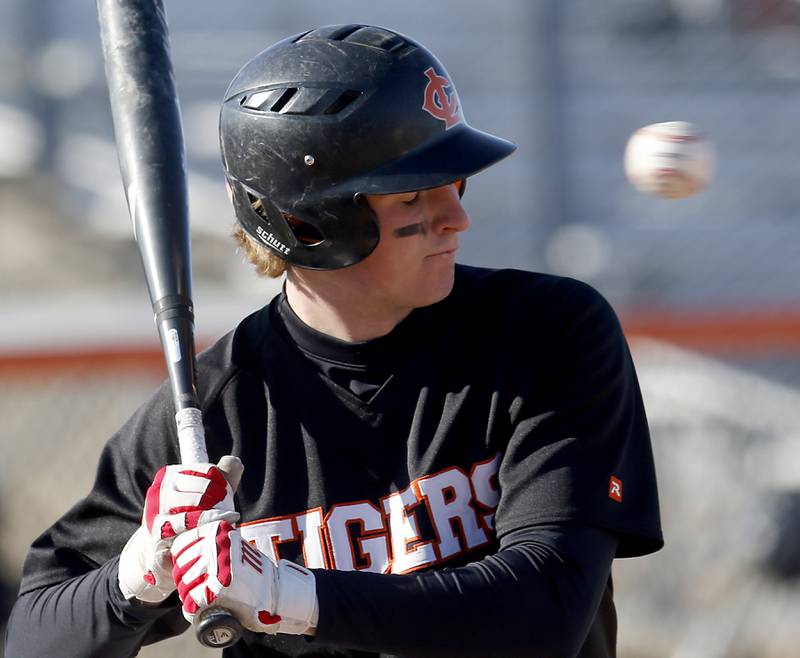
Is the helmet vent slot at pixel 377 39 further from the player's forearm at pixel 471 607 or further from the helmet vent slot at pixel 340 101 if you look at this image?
the player's forearm at pixel 471 607

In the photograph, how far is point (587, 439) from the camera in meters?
2.39

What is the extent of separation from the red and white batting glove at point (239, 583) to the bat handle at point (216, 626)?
12mm

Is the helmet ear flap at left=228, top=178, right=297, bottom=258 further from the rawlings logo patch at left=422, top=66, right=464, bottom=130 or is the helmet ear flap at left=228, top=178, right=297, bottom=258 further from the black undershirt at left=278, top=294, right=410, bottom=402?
the rawlings logo patch at left=422, top=66, right=464, bottom=130

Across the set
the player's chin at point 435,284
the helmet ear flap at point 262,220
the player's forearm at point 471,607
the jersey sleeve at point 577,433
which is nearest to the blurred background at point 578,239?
the helmet ear flap at point 262,220

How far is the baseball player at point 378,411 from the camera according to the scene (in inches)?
92.2

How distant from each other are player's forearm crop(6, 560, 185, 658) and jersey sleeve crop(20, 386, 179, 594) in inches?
2.3

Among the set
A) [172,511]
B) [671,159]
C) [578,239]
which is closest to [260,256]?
[172,511]

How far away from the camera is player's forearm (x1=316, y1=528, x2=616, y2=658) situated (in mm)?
2141

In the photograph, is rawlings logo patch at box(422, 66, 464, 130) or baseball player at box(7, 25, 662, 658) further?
rawlings logo patch at box(422, 66, 464, 130)

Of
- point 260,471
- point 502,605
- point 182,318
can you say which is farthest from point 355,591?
point 182,318

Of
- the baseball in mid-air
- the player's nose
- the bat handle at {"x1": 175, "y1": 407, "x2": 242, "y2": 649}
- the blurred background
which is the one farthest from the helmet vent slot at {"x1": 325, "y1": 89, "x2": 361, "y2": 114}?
the blurred background

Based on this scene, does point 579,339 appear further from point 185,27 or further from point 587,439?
point 185,27

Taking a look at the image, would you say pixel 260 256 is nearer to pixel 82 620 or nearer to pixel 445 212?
pixel 445 212

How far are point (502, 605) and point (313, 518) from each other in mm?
428
